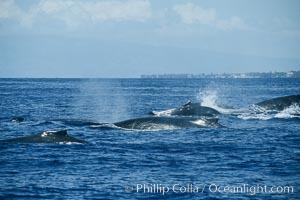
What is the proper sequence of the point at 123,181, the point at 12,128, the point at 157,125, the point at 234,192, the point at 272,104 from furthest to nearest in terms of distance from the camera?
the point at 272,104 → the point at 12,128 → the point at 157,125 → the point at 123,181 → the point at 234,192

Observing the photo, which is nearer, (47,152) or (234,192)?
(234,192)

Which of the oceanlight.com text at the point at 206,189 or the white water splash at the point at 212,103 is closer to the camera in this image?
the oceanlight.com text at the point at 206,189

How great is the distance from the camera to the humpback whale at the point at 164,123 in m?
31.1

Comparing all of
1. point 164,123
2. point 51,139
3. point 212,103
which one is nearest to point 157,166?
point 51,139

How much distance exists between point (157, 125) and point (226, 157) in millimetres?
9163

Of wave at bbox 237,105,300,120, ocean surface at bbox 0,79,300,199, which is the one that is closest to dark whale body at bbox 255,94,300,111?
wave at bbox 237,105,300,120

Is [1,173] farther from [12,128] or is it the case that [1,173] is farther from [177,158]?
[12,128]

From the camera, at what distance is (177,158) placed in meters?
22.0

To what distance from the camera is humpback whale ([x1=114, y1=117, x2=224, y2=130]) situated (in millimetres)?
31106

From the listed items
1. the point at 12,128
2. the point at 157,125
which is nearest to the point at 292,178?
the point at 157,125

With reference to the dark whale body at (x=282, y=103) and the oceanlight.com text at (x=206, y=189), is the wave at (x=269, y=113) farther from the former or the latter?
the oceanlight.com text at (x=206, y=189)

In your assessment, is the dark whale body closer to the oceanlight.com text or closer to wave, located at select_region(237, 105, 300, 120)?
wave, located at select_region(237, 105, 300, 120)

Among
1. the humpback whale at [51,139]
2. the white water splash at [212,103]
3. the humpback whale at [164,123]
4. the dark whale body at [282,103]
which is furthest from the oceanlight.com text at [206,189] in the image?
the white water splash at [212,103]

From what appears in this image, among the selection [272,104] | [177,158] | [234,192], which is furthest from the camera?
[272,104]
